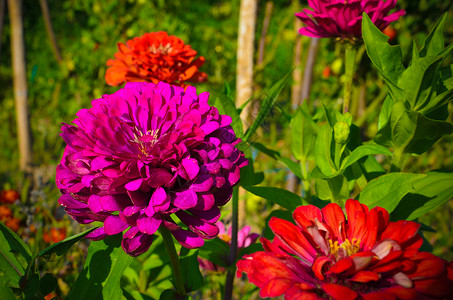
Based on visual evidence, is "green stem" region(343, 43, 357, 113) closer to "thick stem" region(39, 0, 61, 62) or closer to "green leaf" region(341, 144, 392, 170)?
"green leaf" region(341, 144, 392, 170)

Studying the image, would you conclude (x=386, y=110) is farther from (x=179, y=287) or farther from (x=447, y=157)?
(x=447, y=157)

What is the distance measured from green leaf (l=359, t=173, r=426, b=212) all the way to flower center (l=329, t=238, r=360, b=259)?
96mm

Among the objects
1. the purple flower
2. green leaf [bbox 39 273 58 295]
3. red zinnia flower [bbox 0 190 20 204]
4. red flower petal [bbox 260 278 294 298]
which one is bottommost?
red zinnia flower [bbox 0 190 20 204]

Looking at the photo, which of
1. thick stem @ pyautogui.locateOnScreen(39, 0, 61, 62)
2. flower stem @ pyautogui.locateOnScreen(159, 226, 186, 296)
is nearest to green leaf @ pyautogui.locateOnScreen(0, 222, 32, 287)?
flower stem @ pyautogui.locateOnScreen(159, 226, 186, 296)

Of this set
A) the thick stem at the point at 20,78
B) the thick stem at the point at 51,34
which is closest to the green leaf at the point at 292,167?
the thick stem at the point at 51,34

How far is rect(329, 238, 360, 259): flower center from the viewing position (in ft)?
1.20

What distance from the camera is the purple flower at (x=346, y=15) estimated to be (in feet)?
1.75

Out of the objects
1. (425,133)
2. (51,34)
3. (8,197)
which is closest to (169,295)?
(425,133)

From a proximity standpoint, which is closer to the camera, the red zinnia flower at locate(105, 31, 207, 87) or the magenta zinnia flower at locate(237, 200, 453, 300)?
the magenta zinnia flower at locate(237, 200, 453, 300)

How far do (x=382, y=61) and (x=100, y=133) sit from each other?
34 centimetres

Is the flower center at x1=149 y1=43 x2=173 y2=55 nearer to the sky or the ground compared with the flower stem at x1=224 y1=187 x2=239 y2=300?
nearer to the sky

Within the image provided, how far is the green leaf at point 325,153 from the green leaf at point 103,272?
10.5 inches

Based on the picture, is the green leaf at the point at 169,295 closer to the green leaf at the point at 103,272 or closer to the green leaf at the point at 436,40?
the green leaf at the point at 103,272

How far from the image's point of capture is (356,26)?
0.55 meters
